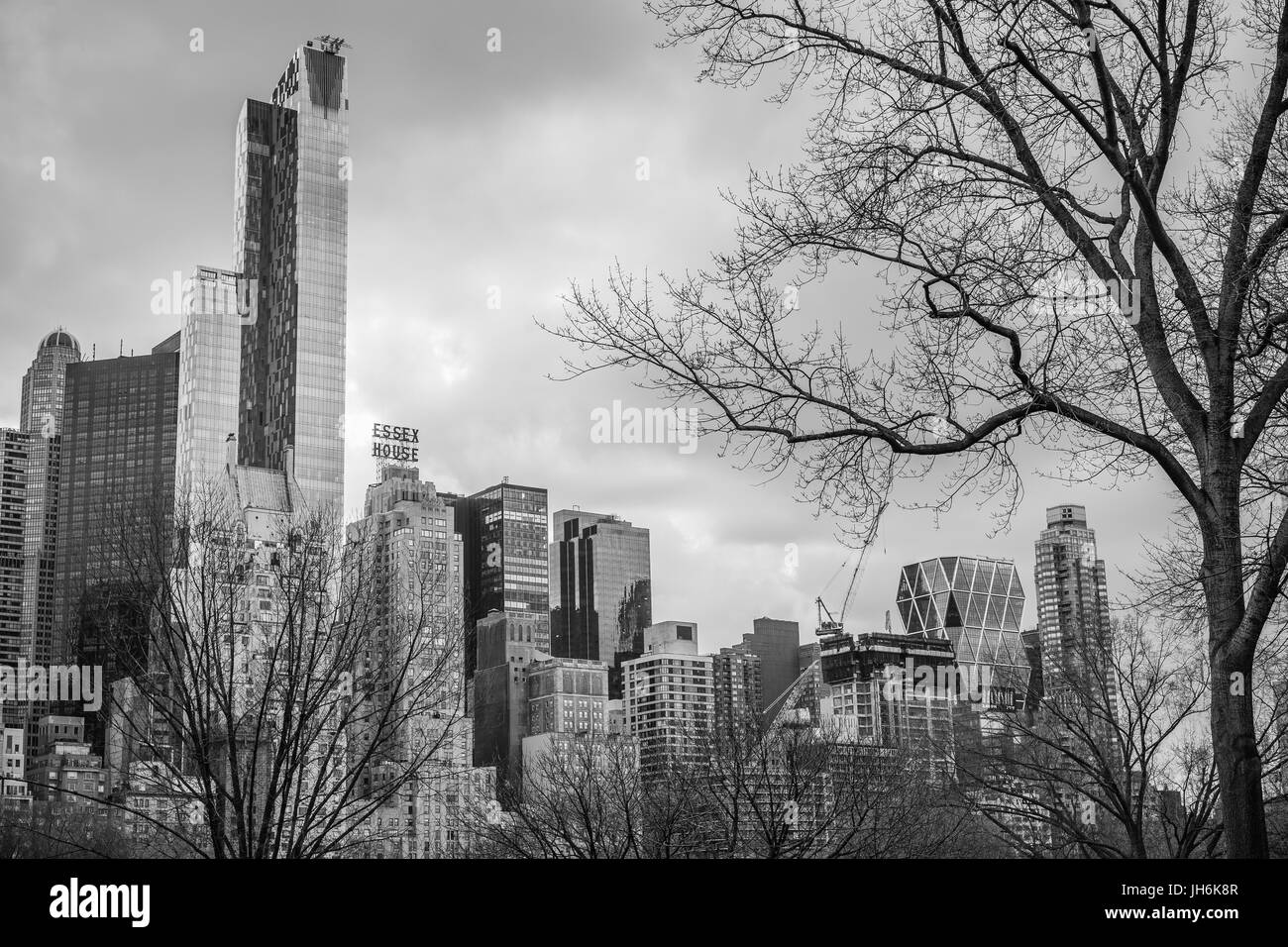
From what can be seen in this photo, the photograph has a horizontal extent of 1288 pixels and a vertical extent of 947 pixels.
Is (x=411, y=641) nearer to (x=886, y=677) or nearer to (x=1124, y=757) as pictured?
(x=1124, y=757)

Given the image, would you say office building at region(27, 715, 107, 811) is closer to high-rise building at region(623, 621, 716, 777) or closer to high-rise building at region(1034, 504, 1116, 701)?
high-rise building at region(623, 621, 716, 777)

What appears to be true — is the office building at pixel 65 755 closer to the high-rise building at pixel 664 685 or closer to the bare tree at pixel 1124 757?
the high-rise building at pixel 664 685

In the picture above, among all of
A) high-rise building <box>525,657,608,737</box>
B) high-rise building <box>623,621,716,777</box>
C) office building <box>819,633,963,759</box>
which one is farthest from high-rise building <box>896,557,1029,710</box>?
high-rise building <box>525,657,608,737</box>

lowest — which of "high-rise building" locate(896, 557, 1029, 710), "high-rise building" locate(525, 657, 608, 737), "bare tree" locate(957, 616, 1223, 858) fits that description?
"bare tree" locate(957, 616, 1223, 858)

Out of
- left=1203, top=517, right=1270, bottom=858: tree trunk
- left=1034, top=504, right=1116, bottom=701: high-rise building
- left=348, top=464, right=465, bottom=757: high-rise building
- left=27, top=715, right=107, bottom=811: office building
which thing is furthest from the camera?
left=27, top=715, right=107, bottom=811: office building

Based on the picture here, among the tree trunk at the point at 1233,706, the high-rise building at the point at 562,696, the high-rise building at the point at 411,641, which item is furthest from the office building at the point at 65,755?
the tree trunk at the point at 1233,706

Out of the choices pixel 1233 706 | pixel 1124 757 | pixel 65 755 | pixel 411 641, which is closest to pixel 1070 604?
pixel 65 755

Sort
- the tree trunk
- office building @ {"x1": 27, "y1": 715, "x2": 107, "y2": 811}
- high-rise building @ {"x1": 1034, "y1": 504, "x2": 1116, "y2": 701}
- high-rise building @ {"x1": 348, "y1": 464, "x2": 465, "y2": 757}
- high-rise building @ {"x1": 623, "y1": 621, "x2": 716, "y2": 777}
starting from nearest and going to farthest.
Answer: the tree trunk → high-rise building @ {"x1": 348, "y1": 464, "x2": 465, "y2": 757} → high-rise building @ {"x1": 1034, "y1": 504, "x2": 1116, "y2": 701} → office building @ {"x1": 27, "y1": 715, "x2": 107, "y2": 811} → high-rise building @ {"x1": 623, "y1": 621, "x2": 716, "y2": 777}
